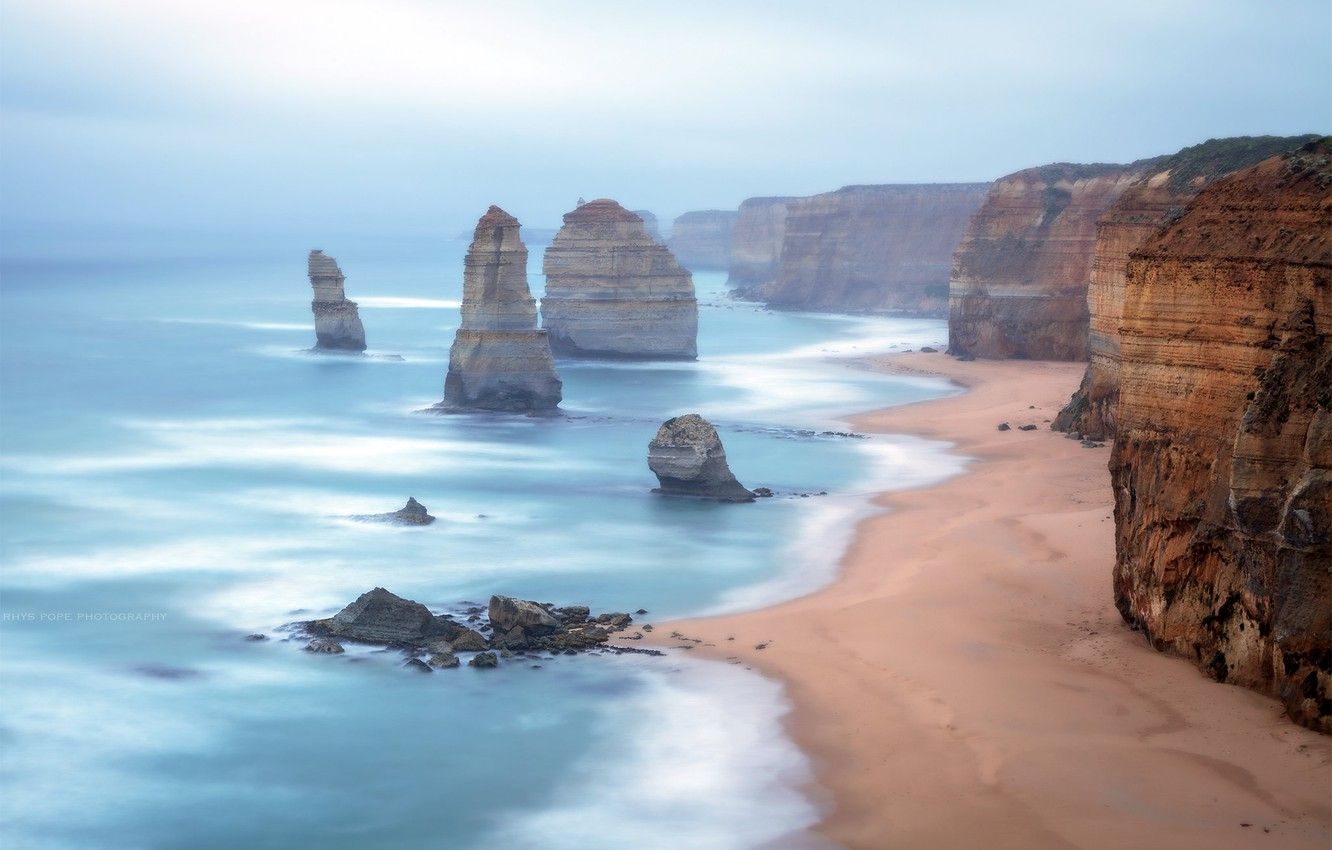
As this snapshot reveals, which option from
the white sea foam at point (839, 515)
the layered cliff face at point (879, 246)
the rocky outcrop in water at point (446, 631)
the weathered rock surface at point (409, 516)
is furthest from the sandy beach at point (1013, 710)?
the layered cliff face at point (879, 246)

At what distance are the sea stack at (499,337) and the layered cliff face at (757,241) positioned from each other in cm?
10493

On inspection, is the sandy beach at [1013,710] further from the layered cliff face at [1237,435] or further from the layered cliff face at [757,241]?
the layered cliff face at [757,241]

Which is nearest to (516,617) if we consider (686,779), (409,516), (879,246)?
(686,779)

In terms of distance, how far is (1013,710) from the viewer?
55.8 feet

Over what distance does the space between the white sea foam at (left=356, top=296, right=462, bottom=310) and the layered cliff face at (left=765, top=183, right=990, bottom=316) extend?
2881cm

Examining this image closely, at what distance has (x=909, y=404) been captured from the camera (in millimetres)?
52719

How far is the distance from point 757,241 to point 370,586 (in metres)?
140

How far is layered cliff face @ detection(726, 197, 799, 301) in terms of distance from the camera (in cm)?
15675

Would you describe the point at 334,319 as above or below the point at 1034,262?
below

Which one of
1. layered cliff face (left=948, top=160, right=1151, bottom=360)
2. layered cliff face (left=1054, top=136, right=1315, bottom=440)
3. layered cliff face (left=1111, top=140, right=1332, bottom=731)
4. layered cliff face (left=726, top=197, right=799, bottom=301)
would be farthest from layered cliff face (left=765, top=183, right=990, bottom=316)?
layered cliff face (left=1111, top=140, right=1332, bottom=731)

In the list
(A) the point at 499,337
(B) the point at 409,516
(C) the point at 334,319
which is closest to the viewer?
(B) the point at 409,516

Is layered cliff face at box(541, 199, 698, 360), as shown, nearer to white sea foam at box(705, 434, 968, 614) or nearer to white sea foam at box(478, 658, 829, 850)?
white sea foam at box(705, 434, 968, 614)

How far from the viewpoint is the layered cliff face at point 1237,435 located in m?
14.7

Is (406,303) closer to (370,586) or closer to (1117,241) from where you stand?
(1117,241)
